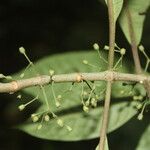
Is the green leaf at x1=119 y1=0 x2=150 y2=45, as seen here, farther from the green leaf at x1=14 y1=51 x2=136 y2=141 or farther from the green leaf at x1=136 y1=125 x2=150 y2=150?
the green leaf at x1=136 y1=125 x2=150 y2=150

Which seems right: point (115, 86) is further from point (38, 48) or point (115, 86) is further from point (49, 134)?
point (38, 48)

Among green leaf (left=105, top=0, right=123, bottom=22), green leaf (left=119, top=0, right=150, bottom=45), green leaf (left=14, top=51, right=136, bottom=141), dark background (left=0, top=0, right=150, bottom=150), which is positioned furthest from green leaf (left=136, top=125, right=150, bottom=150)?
dark background (left=0, top=0, right=150, bottom=150)

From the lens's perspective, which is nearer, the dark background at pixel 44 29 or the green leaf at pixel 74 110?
the green leaf at pixel 74 110

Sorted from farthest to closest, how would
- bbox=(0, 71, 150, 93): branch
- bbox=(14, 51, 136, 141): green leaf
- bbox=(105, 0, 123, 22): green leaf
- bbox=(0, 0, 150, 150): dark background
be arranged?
1. bbox=(0, 0, 150, 150): dark background
2. bbox=(14, 51, 136, 141): green leaf
3. bbox=(105, 0, 123, 22): green leaf
4. bbox=(0, 71, 150, 93): branch

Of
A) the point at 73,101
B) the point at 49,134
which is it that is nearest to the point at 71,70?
the point at 73,101

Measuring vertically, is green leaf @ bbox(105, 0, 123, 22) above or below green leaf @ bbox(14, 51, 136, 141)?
above

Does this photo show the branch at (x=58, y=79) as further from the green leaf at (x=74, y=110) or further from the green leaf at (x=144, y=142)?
the green leaf at (x=144, y=142)

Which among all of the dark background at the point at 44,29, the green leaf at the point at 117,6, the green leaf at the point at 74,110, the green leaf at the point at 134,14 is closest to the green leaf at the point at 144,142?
the green leaf at the point at 74,110

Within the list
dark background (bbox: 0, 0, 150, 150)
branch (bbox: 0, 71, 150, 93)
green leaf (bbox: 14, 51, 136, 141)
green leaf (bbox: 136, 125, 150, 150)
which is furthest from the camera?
dark background (bbox: 0, 0, 150, 150)

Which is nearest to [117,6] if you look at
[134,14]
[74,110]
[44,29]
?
[134,14]
